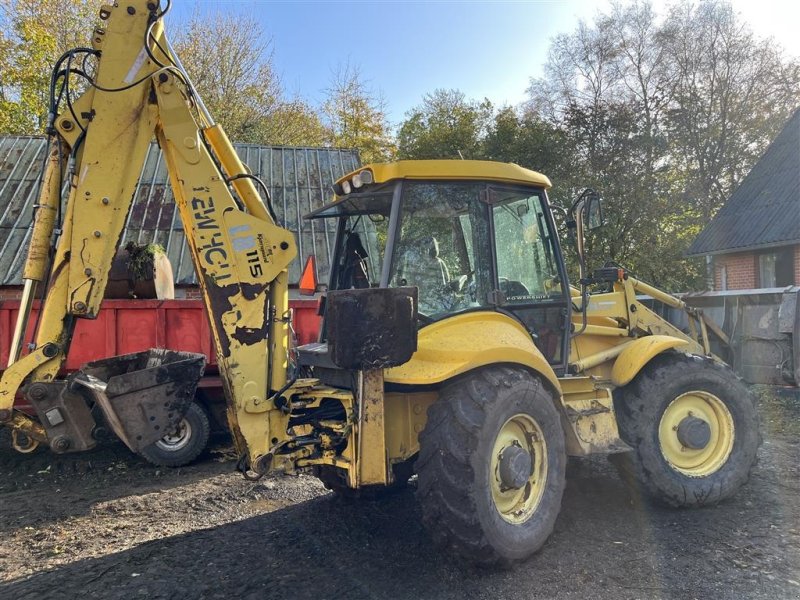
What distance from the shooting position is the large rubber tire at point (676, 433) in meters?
4.45

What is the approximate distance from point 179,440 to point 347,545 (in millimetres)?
3168

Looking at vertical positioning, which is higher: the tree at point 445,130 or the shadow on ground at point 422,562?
the tree at point 445,130

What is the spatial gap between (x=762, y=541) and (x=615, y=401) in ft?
4.26

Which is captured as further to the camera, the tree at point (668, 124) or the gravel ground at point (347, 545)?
the tree at point (668, 124)

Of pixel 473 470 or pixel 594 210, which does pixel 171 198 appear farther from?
pixel 473 470

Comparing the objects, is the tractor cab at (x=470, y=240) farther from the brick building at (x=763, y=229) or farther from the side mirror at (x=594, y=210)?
the brick building at (x=763, y=229)

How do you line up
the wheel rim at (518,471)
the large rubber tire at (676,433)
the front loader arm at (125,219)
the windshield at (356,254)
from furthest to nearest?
1. the windshield at (356,254)
2. the large rubber tire at (676,433)
3. the wheel rim at (518,471)
4. the front loader arm at (125,219)

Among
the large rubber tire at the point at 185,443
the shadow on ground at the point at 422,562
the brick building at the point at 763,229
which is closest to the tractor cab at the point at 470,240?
the shadow on ground at the point at 422,562

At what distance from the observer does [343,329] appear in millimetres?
3244

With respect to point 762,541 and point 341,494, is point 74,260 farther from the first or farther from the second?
point 762,541

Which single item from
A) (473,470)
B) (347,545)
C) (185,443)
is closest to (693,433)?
(473,470)

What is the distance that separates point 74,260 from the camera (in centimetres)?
350

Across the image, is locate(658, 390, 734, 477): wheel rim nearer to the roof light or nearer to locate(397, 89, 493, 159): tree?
the roof light

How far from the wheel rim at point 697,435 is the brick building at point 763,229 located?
11.1m
